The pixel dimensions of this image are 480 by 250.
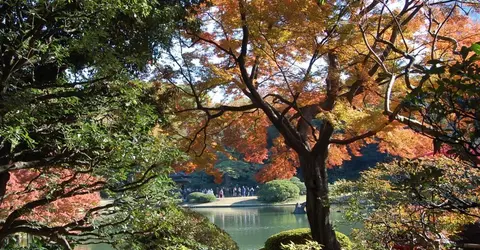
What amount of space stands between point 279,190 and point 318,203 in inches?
596

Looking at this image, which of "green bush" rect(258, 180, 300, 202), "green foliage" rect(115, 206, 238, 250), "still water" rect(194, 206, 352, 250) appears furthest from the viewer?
"green bush" rect(258, 180, 300, 202)

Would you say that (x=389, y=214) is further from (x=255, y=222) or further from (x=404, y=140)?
(x=255, y=222)

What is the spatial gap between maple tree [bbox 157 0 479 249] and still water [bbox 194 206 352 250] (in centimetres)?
363

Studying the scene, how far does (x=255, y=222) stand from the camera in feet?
52.1

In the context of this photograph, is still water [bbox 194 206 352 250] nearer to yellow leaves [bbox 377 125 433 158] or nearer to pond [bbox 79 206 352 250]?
pond [bbox 79 206 352 250]

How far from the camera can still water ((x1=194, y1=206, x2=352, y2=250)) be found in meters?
12.2

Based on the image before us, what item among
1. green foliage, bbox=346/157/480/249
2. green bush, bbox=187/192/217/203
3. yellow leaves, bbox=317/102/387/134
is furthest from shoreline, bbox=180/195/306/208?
green foliage, bbox=346/157/480/249

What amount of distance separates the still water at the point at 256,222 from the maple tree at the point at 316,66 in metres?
3.63

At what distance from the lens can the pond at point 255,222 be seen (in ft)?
39.1

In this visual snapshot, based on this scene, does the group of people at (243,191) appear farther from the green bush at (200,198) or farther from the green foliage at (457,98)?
the green foliage at (457,98)

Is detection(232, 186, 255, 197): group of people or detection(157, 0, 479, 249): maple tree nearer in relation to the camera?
detection(157, 0, 479, 249): maple tree

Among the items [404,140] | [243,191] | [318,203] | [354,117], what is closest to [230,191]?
[243,191]

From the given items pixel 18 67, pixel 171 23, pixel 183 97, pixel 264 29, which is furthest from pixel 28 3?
pixel 183 97

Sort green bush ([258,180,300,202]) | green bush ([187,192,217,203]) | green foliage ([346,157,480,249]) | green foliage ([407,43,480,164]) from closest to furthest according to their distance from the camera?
green foliage ([407,43,480,164]), green foliage ([346,157,480,249]), green bush ([258,180,300,202]), green bush ([187,192,217,203])
